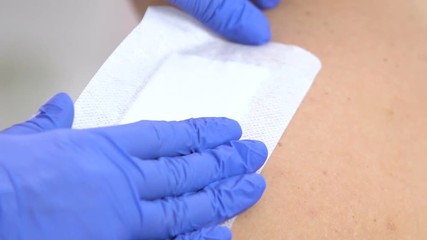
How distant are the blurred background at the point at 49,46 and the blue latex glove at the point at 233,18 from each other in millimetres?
195

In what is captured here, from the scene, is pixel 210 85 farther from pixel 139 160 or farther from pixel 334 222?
pixel 334 222

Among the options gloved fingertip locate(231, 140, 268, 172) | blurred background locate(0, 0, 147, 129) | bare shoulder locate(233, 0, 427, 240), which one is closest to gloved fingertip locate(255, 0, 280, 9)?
bare shoulder locate(233, 0, 427, 240)

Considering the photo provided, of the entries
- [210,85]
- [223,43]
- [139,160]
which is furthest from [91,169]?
[223,43]

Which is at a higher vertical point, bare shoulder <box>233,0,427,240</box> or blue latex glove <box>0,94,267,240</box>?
blue latex glove <box>0,94,267,240</box>

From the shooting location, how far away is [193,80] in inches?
44.0

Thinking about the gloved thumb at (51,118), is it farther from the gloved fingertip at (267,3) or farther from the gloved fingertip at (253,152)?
the gloved fingertip at (267,3)

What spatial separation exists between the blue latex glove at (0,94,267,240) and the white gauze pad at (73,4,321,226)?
0.29 ft

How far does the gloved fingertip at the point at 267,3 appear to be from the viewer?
4.18ft

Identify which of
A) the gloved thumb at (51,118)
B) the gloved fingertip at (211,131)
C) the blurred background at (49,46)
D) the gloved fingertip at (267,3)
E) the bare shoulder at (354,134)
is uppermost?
the blurred background at (49,46)

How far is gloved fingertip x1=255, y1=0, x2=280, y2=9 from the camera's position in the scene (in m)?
1.27

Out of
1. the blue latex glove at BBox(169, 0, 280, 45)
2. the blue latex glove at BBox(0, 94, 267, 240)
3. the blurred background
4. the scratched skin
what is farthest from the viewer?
the blue latex glove at BBox(169, 0, 280, 45)

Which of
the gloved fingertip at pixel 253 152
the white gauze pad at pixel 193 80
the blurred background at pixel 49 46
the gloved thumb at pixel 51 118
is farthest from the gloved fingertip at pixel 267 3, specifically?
the gloved thumb at pixel 51 118

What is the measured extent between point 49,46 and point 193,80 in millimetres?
337

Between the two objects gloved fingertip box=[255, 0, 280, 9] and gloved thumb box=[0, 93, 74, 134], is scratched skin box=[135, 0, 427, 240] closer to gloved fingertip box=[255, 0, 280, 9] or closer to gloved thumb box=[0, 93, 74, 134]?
gloved fingertip box=[255, 0, 280, 9]
